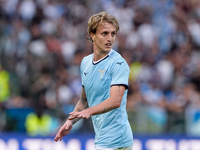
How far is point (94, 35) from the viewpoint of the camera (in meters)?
4.38

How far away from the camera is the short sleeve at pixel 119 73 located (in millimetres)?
A: 4094

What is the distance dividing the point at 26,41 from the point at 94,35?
24.4ft

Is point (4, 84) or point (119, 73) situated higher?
point (4, 84)

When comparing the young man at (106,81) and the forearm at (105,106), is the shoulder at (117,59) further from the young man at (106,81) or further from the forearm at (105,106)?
the forearm at (105,106)

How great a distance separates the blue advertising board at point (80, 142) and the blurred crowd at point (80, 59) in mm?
347

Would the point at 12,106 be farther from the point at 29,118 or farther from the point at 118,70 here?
the point at 118,70

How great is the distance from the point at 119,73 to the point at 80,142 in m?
5.43

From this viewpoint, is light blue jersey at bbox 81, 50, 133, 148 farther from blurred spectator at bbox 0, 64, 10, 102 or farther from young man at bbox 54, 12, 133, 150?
blurred spectator at bbox 0, 64, 10, 102

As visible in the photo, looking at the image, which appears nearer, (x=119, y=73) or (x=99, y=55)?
(x=119, y=73)

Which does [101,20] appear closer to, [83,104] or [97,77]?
[97,77]

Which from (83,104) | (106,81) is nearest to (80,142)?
(83,104)

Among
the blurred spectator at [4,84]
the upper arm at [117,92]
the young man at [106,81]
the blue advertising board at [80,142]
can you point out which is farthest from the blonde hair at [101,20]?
the blurred spectator at [4,84]

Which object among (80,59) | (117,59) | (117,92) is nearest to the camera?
(117,92)

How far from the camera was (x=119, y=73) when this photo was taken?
13.6 feet
